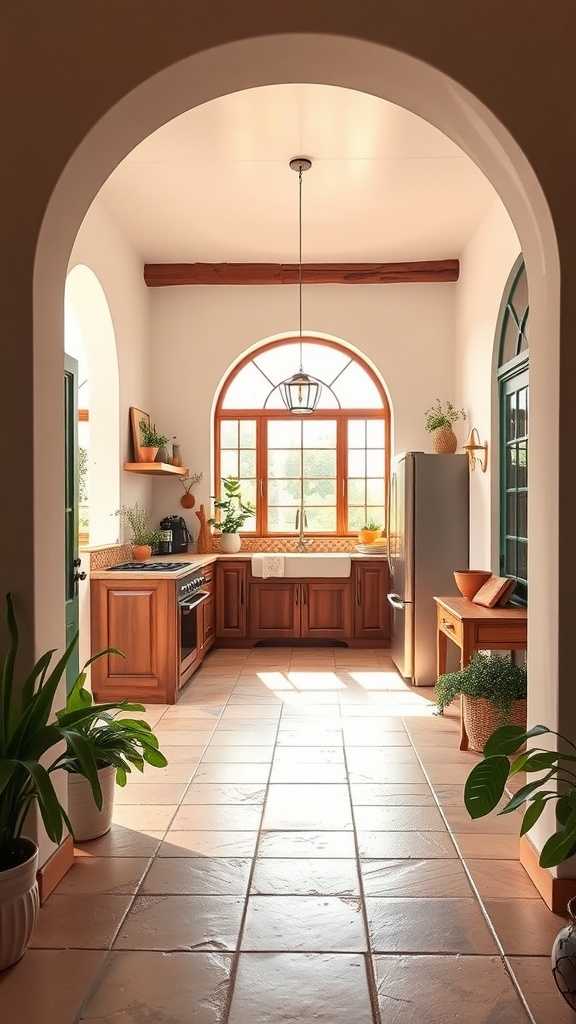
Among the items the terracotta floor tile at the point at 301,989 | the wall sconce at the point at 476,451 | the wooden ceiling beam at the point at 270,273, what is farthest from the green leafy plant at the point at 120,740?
the wooden ceiling beam at the point at 270,273

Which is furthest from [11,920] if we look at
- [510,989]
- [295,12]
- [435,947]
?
[295,12]

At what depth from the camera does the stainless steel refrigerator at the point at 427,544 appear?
5594 millimetres

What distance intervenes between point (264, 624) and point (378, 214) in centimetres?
340

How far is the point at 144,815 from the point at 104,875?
53 cm

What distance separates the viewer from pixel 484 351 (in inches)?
224

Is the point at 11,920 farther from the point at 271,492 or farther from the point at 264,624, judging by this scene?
the point at 271,492

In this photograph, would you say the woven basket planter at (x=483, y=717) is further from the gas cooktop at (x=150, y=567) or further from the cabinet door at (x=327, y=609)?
the cabinet door at (x=327, y=609)

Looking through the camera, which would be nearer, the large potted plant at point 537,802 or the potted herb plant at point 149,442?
the large potted plant at point 537,802

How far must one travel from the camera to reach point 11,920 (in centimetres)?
212

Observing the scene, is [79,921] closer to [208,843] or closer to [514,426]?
[208,843]

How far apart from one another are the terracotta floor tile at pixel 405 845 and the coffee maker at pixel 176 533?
4.15 metres

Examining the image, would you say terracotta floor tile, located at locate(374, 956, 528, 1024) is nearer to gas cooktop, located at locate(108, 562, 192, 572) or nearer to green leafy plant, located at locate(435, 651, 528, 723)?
green leafy plant, located at locate(435, 651, 528, 723)

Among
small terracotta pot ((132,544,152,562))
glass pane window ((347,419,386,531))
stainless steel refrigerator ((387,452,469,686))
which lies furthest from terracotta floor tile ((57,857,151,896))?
glass pane window ((347,419,386,531))

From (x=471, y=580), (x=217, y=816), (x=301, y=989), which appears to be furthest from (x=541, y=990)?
(x=471, y=580)
